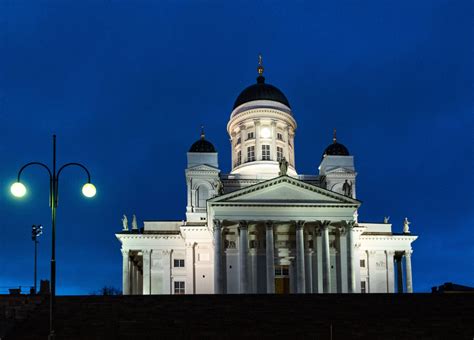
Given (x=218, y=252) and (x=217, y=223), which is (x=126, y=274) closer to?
(x=218, y=252)

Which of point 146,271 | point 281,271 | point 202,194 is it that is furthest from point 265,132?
point 146,271

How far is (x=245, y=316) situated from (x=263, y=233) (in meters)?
21.3

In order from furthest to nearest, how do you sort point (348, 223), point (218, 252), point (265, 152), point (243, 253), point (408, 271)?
point (265, 152) < point (408, 271) < point (348, 223) < point (218, 252) < point (243, 253)

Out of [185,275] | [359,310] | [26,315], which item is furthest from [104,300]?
[185,275]

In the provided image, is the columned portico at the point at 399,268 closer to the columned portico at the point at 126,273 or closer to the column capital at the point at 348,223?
the column capital at the point at 348,223

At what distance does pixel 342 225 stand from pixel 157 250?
753 inches

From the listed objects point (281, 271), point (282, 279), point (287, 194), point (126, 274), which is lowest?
point (282, 279)

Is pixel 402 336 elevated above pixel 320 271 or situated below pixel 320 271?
below

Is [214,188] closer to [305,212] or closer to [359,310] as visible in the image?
[305,212]

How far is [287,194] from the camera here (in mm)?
51656

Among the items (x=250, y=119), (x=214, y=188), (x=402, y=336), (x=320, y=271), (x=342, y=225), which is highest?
(x=250, y=119)

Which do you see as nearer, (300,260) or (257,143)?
(300,260)

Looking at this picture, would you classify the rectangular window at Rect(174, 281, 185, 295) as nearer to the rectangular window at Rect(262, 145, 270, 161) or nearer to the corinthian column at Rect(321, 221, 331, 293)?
the rectangular window at Rect(262, 145, 270, 161)

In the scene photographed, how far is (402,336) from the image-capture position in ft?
99.8
